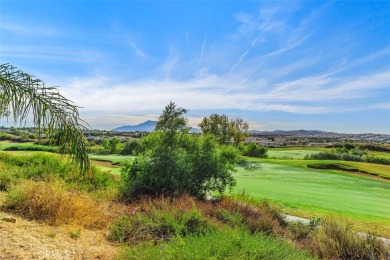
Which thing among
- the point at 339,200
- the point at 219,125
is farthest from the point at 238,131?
the point at 339,200

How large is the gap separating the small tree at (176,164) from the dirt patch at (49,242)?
4.62 metres

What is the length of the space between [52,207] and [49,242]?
202cm

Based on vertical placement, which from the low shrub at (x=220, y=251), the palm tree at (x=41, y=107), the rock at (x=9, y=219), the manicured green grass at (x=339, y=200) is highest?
the palm tree at (x=41, y=107)

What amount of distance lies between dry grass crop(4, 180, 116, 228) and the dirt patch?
1.25 ft

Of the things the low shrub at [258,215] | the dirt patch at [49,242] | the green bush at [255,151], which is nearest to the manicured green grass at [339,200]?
the low shrub at [258,215]

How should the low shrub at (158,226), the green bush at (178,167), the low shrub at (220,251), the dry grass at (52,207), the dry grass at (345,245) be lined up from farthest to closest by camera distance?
the green bush at (178,167) < the dry grass at (52,207) < the dry grass at (345,245) < the low shrub at (158,226) < the low shrub at (220,251)

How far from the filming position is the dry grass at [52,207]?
27.7ft

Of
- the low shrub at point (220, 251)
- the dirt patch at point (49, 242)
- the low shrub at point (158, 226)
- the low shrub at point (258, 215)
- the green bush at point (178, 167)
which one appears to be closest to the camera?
the low shrub at point (220, 251)

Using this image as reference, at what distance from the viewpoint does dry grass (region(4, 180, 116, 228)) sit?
332 inches

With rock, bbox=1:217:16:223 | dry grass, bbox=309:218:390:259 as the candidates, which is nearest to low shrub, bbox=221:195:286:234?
dry grass, bbox=309:218:390:259

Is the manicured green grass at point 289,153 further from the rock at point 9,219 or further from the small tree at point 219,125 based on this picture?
the rock at point 9,219

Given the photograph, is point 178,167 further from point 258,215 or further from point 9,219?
Answer: point 9,219

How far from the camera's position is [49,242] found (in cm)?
673

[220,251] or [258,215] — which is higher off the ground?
[220,251]
